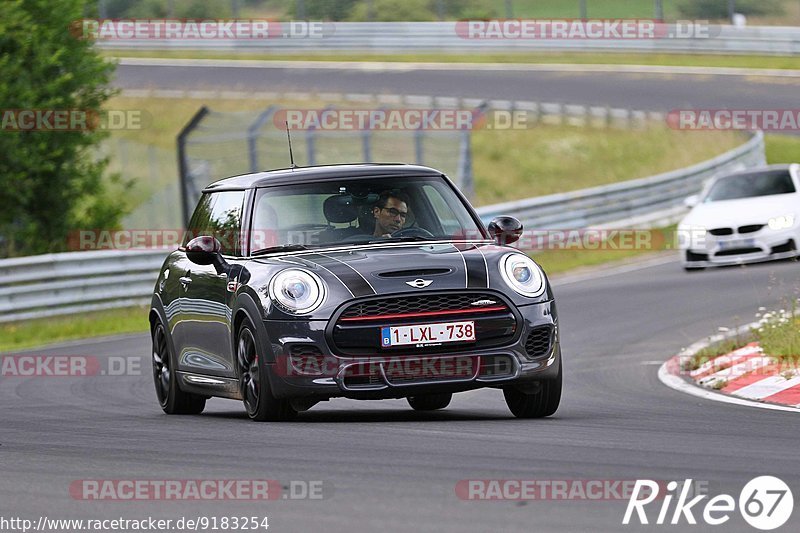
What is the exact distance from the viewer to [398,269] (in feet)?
27.8

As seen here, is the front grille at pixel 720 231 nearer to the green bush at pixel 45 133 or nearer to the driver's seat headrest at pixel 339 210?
the green bush at pixel 45 133

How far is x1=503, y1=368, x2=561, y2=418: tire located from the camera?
8820 millimetres

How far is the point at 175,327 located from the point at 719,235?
10.7 meters

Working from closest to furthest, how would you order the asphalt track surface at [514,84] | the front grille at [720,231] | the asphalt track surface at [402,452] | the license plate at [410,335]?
the asphalt track surface at [402,452]
the license plate at [410,335]
the front grille at [720,231]
the asphalt track surface at [514,84]

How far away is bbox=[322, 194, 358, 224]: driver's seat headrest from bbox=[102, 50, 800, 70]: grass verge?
33369 mm

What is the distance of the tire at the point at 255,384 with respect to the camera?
8.62 metres

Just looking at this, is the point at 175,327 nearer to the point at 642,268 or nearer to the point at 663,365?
the point at 663,365

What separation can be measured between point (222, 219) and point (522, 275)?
2.27m

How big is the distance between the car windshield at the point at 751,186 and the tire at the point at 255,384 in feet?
41.1

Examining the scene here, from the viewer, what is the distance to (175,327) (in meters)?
10.4

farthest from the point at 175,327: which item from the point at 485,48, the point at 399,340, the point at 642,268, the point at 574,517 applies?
the point at 485,48
